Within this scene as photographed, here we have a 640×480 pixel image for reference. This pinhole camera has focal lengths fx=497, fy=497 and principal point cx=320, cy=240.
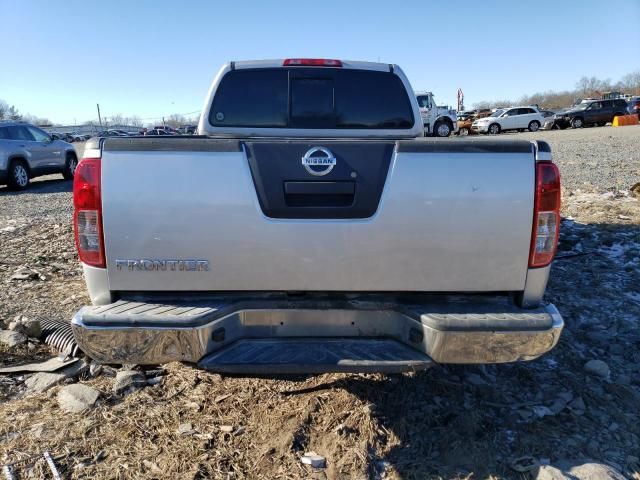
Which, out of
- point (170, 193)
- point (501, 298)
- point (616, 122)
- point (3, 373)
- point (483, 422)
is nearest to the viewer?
point (170, 193)

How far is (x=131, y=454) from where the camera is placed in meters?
2.71

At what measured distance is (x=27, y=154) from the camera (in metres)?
13.9

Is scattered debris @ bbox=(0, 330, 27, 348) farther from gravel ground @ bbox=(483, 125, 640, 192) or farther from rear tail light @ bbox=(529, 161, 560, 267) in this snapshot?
gravel ground @ bbox=(483, 125, 640, 192)

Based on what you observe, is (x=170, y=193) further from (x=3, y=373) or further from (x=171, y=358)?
(x=3, y=373)

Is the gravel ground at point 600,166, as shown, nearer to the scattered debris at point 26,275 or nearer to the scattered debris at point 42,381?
the scattered debris at point 26,275

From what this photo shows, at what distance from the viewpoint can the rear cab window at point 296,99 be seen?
438 centimetres

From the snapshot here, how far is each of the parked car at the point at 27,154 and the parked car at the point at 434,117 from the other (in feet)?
61.8

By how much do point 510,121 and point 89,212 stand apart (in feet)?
119

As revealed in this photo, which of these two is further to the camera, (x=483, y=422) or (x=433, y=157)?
(x=483, y=422)

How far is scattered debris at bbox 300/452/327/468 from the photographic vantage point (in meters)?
2.65

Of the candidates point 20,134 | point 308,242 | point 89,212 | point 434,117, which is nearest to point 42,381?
point 89,212

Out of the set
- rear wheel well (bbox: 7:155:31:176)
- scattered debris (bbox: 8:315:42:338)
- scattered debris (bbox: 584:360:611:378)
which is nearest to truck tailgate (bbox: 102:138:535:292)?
scattered debris (bbox: 584:360:611:378)

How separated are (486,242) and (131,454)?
219cm

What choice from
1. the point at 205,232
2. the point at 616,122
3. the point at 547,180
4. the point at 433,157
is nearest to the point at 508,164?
the point at 547,180
